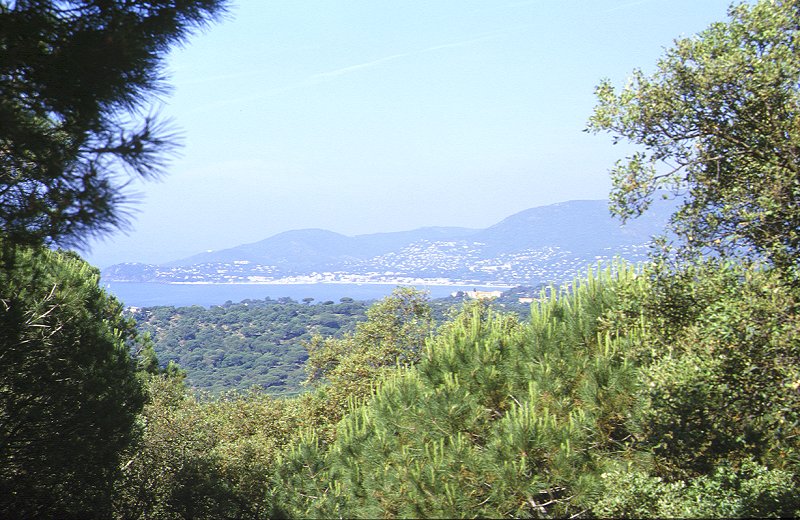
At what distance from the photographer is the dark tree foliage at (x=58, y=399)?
995 cm

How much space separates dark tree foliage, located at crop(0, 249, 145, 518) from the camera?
9.95m

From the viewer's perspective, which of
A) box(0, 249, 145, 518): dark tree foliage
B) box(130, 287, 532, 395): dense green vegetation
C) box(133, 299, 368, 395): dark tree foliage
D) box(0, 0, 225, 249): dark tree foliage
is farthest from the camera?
box(133, 299, 368, 395): dark tree foliage

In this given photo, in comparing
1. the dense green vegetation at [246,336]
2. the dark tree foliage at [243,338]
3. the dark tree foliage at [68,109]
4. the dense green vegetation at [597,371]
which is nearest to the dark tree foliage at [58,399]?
the dense green vegetation at [597,371]

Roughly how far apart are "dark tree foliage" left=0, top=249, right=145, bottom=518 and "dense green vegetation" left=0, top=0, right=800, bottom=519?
0.12 feet

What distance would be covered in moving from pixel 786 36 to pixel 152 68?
5740 millimetres

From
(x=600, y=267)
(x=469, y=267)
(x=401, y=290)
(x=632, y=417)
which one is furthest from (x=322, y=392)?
(x=469, y=267)

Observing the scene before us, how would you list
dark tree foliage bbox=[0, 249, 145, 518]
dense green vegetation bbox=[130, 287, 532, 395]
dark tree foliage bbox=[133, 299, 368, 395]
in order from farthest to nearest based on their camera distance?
1. dark tree foliage bbox=[133, 299, 368, 395]
2. dense green vegetation bbox=[130, 287, 532, 395]
3. dark tree foliage bbox=[0, 249, 145, 518]

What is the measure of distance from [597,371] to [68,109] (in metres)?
6.14

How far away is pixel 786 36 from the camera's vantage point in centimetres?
635

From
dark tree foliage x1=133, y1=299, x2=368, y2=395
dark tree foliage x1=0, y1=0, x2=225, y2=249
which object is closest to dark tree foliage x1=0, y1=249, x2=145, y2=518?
dark tree foliage x1=0, y1=0, x2=225, y2=249

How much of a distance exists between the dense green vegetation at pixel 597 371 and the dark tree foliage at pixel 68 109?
0.04 m

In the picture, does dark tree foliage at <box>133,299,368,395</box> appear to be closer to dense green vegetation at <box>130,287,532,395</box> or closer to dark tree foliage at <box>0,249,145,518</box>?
dense green vegetation at <box>130,287,532,395</box>

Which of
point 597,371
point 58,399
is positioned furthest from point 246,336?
point 597,371

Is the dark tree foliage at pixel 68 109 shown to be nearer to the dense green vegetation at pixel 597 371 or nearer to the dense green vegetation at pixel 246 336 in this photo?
the dense green vegetation at pixel 597 371
